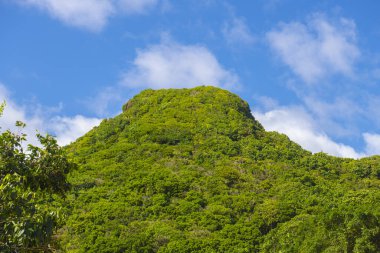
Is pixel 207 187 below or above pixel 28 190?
above

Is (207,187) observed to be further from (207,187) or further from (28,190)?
(28,190)

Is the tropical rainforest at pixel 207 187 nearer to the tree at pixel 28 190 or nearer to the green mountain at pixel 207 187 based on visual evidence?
the green mountain at pixel 207 187

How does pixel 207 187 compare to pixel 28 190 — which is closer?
pixel 28 190

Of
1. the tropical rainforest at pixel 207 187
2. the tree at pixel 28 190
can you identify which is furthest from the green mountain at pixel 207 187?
the tree at pixel 28 190

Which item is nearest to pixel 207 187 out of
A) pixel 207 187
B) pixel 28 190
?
pixel 207 187

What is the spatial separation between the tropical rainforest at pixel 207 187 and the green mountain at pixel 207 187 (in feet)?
0.43

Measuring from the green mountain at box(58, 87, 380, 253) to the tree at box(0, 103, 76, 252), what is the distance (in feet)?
77.5

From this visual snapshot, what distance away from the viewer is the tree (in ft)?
29.1

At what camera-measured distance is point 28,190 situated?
401 inches

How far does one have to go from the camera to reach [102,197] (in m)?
51.5

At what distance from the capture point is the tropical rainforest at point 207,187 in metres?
38.8

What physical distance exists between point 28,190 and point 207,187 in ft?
142

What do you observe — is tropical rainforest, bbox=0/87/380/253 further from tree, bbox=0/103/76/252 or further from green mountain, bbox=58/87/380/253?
tree, bbox=0/103/76/252

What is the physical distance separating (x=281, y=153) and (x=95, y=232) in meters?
33.4
